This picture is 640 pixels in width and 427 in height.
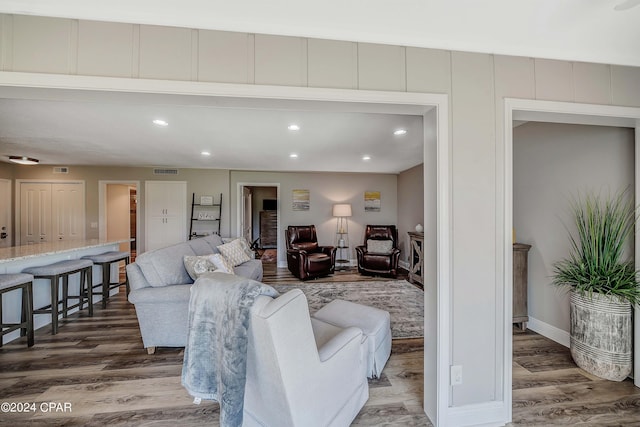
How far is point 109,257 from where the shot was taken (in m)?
3.67

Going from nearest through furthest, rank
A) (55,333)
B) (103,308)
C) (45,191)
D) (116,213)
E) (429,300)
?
1. (429,300)
2. (55,333)
3. (103,308)
4. (45,191)
5. (116,213)

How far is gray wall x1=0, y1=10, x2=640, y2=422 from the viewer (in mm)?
1423

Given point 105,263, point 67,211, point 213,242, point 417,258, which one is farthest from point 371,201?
point 67,211

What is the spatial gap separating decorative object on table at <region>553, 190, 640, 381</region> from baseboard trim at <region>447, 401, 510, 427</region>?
1.13 meters

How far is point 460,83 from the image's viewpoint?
1.62 metres

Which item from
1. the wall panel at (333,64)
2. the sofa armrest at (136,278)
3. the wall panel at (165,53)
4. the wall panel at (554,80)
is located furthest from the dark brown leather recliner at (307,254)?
the wall panel at (554,80)

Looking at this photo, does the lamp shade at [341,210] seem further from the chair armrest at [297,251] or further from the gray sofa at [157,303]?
the gray sofa at [157,303]

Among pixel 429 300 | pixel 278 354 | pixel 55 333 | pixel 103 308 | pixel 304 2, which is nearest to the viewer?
pixel 278 354

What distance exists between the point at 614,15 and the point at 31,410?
4.31 m

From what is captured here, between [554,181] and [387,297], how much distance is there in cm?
250

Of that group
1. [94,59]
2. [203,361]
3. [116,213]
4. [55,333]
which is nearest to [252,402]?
[203,361]

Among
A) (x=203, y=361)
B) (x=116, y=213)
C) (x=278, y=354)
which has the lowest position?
(x=203, y=361)

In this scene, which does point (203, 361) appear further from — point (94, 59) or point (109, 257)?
point (109, 257)

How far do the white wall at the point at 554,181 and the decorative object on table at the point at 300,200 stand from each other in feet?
13.9
